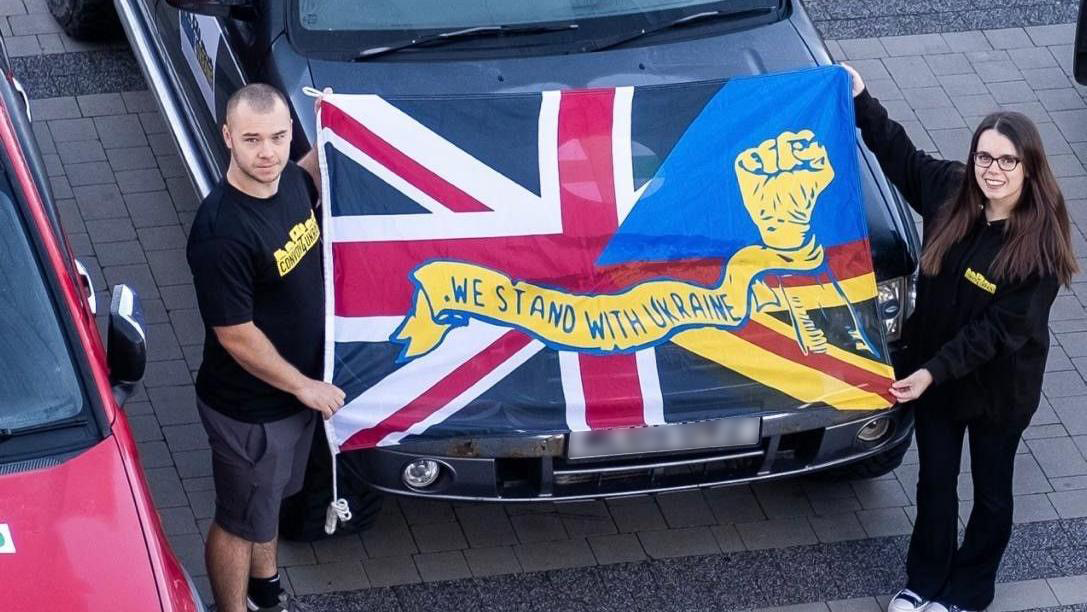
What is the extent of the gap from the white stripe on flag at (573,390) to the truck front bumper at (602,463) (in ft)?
0.22

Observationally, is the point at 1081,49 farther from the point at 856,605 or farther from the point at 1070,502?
the point at 856,605

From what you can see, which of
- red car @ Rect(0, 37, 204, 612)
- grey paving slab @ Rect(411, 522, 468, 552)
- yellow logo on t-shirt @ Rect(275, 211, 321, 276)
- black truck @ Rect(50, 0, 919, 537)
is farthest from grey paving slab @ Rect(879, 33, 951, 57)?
red car @ Rect(0, 37, 204, 612)

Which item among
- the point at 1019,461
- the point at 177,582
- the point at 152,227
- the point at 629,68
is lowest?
the point at 1019,461

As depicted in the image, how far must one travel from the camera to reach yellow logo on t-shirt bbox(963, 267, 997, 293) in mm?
5254

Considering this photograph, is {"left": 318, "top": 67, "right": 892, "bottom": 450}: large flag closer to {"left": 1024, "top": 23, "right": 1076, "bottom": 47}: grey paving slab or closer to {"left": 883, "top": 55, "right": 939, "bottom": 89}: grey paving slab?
{"left": 883, "top": 55, "right": 939, "bottom": 89}: grey paving slab

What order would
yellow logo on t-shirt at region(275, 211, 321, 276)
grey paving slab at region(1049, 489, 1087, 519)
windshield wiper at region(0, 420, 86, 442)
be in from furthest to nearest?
grey paving slab at region(1049, 489, 1087, 519) < yellow logo on t-shirt at region(275, 211, 321, 276) < windshield wiper at region(0, 420, 86, 442)

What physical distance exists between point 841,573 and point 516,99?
2.09m

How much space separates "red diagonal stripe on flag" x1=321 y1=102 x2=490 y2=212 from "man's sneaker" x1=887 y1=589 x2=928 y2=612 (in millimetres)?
1995

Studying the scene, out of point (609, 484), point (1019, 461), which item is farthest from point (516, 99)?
point (1019, 461)

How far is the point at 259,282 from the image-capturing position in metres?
4.95

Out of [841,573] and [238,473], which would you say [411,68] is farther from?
[841,573]

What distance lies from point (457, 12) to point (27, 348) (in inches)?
81.9

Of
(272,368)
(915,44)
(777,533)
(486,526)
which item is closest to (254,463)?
(272,368)

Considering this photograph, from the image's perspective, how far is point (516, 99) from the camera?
5.46 meters
